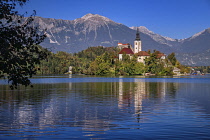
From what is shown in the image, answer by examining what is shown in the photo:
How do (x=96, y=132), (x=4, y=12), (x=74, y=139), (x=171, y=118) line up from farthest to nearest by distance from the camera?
(x=171, y=118) → (x=96, y=132) → (x=74, y=139) → (x=4, y=12)

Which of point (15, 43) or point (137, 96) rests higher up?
point (15, 43)

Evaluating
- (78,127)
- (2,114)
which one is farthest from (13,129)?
(2,114)

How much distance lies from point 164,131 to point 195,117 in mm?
8248

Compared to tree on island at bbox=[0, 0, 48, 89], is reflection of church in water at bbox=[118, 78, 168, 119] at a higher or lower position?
lower

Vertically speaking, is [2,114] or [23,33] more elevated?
[23,33]

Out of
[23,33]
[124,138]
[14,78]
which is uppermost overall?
[23,33]

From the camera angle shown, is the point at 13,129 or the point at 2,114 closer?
the point at 13,129

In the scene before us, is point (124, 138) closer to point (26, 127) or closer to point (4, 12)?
point (26, 127)

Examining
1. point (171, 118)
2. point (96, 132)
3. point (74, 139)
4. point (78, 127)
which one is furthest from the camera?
point (171, 118)

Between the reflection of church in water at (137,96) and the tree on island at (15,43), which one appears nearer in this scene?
the tree on island at (15,43)

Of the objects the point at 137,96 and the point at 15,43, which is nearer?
the point at 15,43

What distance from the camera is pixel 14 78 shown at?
22562 mm

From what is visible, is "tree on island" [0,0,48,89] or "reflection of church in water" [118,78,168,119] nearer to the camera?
"tree on island" [0,0,48,89]

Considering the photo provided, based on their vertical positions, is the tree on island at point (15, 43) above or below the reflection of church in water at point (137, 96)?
above
